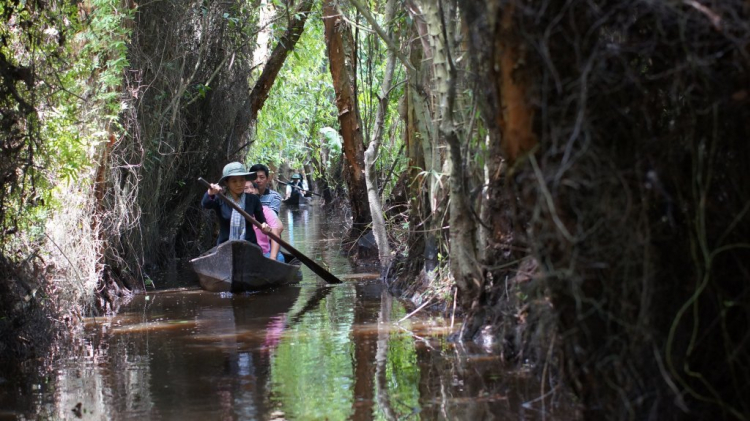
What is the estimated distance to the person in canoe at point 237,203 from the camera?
37.2ft

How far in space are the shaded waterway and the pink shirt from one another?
90.7 inches

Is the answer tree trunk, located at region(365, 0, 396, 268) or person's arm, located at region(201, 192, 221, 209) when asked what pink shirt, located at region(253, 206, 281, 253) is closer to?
person's arm, located at region(201, 192, 221, 209)

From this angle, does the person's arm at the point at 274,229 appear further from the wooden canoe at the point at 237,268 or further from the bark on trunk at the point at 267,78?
the bark on trunk at the point at 267,78

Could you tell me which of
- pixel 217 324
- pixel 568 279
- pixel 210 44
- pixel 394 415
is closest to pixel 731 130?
pixel 568 279

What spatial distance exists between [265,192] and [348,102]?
8.10 ft

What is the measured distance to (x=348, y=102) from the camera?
14555 millimetres

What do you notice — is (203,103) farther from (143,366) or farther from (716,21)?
(716,21)

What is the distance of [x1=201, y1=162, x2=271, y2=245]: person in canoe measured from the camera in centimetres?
1134

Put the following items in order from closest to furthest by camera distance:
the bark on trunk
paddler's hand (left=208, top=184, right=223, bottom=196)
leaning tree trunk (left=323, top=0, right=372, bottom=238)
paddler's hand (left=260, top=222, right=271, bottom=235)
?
1. paddler's hand (left=208, top=184, right=223, bottom=196)
2. paddler's hand (left=260, top=222, right=271, bottom=235)
3. leaning tree trunk (left=323, top=0, right=372, bottom=238)
4. the bark on trunk

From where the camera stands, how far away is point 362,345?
730 cm

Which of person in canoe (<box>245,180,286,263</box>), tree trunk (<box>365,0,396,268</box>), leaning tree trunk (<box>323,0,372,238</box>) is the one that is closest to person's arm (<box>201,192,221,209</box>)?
person in canoe (<box>245,180,286,263</box>)

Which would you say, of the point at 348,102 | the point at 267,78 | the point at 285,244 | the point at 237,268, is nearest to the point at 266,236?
the point at 285,244

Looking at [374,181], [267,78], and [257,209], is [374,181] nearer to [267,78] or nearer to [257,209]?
[257,209]

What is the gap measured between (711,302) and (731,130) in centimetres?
73
